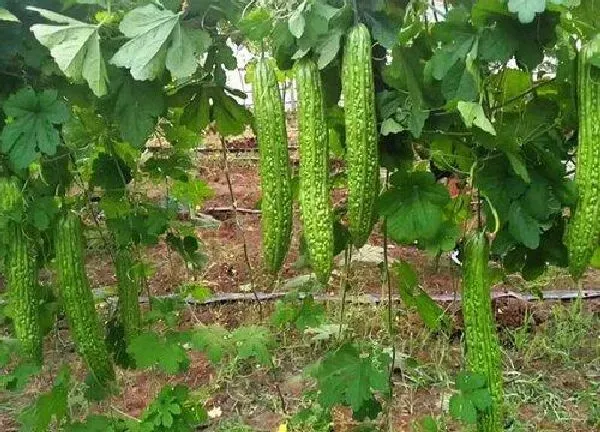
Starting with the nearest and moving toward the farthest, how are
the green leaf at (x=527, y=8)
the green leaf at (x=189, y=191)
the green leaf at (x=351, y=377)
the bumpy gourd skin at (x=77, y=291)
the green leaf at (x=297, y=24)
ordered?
the green leaf at (x=527, y=8), the green leaf at (x=297, y=24), the bumpy gourd skin at (x=77, y=291), the green leaf at (x=351, y=377), the green leaf at (x=189, y=191)

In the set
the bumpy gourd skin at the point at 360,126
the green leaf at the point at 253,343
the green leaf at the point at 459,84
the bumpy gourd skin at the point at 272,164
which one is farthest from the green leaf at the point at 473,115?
the green leaf at the point at 253,343

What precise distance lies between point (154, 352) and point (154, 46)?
114 cm

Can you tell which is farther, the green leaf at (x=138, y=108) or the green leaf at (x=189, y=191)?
the green leaf at (x=189, y=191)

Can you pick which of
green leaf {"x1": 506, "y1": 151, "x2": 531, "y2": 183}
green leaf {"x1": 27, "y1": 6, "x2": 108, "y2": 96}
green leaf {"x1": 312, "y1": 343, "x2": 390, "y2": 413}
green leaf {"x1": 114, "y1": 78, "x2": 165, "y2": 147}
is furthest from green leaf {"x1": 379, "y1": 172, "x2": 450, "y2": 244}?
green leaf {"x1": 27, "y1": 6, "x2": 108, "y2": 96}

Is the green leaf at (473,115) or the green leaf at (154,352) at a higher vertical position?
the green leaf at (473,115)

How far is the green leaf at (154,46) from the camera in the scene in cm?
196

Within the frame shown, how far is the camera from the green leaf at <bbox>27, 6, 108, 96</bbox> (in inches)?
76.8

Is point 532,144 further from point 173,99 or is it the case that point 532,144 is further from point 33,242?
point 33,242

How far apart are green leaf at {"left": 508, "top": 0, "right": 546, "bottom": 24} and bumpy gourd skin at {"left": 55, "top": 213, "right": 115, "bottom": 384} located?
1414mm

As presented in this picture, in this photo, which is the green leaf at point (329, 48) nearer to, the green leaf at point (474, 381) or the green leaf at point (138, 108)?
the green leaf at point (138, 108)

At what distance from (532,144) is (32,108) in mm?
1365

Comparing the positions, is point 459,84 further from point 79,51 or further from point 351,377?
point 351,377

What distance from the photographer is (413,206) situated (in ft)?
7.33

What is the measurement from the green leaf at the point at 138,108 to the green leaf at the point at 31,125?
0.15m
